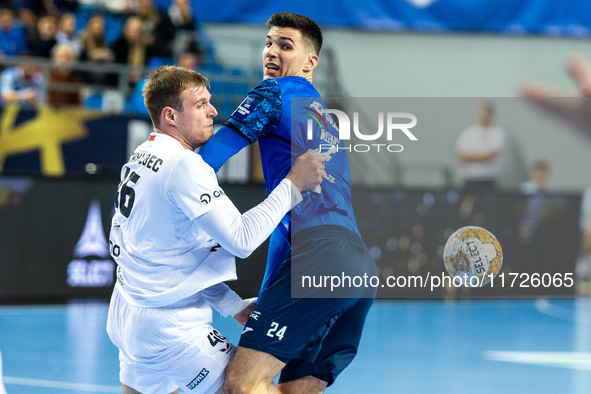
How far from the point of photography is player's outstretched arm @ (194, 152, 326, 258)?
96.3 inches

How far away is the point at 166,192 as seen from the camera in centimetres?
251

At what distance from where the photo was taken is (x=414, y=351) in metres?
6.03

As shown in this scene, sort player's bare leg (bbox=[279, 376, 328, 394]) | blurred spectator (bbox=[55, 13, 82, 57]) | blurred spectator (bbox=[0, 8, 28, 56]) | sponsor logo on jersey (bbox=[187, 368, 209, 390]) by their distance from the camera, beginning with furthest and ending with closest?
blurred spectator (bbox=[55, 13, 82, 57])
blurred spectator (bbox=[0, 8, 28, 56])
player's bare leg (bbox=[279, 376, 328, 394])
sponsor logo on jersey (bbox=[187, 368, 209, 390])

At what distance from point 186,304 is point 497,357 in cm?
402

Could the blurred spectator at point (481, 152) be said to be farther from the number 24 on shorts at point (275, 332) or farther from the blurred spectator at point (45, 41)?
the number 24 on shorts at point (275, 332)

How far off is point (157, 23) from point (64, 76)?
84.4 inches

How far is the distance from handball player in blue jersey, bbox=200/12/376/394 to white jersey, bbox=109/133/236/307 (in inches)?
6.7

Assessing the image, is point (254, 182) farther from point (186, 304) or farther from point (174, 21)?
point (186, 304)

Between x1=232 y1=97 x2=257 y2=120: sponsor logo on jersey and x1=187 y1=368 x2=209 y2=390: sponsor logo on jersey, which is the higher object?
x1=232 y1=97 x2=257 y2=120: sponsor logo on jersey

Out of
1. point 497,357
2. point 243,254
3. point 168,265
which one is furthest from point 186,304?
point 497,357

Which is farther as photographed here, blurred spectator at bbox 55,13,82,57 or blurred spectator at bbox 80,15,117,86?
blurred spectator at bbox 55,13,82,57

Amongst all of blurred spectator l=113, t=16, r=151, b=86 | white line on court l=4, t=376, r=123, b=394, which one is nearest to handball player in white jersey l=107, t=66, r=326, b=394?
white line on court l=4, t=376, r=123, b=394

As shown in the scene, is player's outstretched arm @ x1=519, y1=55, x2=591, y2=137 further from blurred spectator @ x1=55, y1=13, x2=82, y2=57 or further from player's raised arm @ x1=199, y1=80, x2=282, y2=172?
blurred spectator @ x1=55, y1=13, x2=82, y2=57

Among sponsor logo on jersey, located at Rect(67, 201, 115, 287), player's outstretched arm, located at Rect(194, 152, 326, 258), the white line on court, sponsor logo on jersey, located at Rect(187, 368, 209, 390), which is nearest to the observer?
player's outstretched arm, located at Rect(194, 152, 326, 258)
